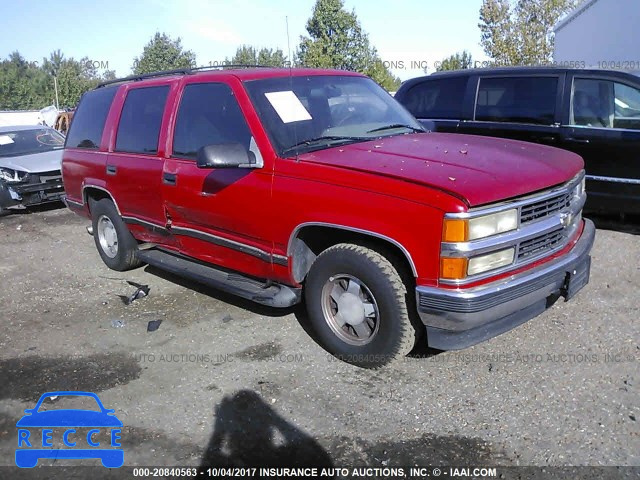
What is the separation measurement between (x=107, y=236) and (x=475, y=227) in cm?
437

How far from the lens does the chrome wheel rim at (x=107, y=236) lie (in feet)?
19.6

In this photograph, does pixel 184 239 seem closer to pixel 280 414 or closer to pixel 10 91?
pixel 280 414

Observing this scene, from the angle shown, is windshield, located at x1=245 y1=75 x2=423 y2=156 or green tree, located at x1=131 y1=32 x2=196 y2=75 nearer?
windshield, located at x1=245 y1=75 x2=423 y2=156

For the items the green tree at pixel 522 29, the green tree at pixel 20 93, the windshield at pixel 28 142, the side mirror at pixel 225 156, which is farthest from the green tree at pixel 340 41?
the green tree at pixel 20 93

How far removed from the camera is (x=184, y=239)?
480 centimetres

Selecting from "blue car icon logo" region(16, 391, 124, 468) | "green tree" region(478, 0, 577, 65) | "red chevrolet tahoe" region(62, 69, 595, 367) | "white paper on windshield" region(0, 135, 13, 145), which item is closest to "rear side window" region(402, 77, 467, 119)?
"red chevrolet tahoe" region(62, 69, 595, 367)

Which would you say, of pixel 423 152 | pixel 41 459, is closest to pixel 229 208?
pixel 423 152

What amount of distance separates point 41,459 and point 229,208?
1.98m

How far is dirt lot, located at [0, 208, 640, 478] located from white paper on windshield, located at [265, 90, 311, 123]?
162 centimetres

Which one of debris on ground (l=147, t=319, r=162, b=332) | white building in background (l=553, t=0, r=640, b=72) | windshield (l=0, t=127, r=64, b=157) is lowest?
debris on ground (l=147, t=319, r=162, b=332)

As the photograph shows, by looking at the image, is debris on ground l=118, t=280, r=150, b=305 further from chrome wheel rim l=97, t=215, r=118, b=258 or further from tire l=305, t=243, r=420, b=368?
tire l=305, t=243, r=420, b=368

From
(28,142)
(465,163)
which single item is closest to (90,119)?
(465,163)

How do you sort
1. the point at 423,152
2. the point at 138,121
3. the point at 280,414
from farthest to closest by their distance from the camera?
the point at 138,121 → the point at 423,152 → the point at 280,414

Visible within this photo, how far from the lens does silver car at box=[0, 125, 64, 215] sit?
923 cm
